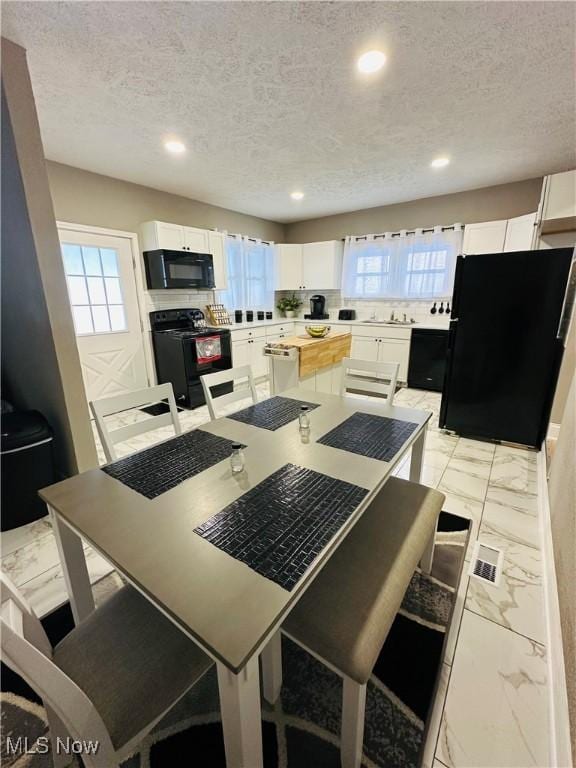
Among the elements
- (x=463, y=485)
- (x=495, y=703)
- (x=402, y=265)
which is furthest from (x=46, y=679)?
(x=402, y=265)

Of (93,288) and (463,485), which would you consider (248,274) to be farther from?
(463,485)

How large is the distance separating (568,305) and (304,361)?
2.17m

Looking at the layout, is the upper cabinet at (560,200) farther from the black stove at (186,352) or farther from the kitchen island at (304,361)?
the black stove at (186,352)

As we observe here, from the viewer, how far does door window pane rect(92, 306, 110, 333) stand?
3.75 meters

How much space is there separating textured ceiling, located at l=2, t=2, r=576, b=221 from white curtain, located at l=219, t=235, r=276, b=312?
5.85 ft

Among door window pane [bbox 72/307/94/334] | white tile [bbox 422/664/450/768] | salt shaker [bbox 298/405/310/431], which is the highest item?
door window pane [bbox 72/307/94/334]

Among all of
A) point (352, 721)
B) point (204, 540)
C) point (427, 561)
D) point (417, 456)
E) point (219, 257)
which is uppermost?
point (219, 257)

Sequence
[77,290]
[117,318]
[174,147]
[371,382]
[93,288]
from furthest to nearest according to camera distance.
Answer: [117,318]
[93,288]
[77,290]
[174,147]
[371,382]

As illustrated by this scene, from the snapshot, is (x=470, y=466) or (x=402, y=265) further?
(x=402, y=265)

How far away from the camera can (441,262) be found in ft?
15.3

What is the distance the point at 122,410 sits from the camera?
1.66 metres

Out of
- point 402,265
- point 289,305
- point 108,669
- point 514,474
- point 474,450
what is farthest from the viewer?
point 289,305

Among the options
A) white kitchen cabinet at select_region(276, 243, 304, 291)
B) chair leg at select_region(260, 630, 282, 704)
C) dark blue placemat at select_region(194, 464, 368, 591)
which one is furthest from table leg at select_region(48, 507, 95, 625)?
white kitchen cabinet at select_region(276, 243, 304, 291)

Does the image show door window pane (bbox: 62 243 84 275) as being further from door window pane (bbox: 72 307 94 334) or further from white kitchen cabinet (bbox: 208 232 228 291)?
white kitchen cabinet (bbox: 208 232 228 291)
